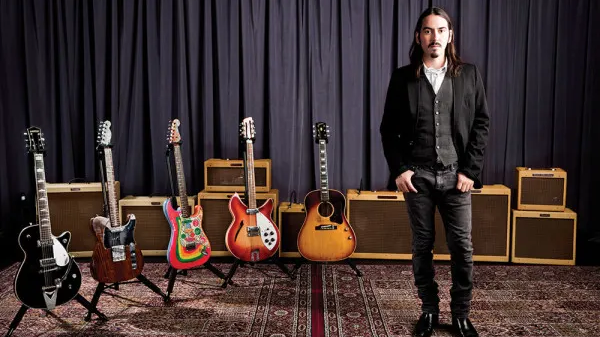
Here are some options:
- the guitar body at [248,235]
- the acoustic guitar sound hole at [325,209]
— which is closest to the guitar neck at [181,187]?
the guitar body at [248,235]

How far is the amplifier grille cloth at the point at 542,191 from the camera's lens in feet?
12.7

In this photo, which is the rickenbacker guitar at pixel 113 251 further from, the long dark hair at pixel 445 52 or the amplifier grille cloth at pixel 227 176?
the long dark hair at pixel 445 52

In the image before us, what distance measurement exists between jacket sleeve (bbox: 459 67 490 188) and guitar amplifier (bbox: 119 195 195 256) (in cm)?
214

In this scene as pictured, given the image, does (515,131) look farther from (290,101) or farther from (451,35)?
(451,35)

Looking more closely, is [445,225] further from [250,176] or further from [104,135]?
[104,135]

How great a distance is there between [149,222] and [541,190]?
9.03 feet

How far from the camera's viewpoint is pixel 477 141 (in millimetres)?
2428

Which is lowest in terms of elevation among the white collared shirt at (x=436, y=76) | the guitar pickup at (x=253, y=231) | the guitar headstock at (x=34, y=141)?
the guitar pickup at (x=253, y=231)

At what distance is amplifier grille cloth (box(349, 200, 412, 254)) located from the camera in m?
3.89

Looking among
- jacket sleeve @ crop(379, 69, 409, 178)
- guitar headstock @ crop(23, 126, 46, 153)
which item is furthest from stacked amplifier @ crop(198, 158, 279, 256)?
jacket sleeve @ crop(379, 69, 409, 178)

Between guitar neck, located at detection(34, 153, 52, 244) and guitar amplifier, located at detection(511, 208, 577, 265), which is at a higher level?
guitar neck, located at detection(34, 153, 52, 244)

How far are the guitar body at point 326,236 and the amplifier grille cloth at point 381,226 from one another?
0.33 m

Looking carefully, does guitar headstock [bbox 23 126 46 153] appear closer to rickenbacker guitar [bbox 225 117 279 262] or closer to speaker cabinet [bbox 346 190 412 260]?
rickenbacker guitar [bbox 225 117 279 262]

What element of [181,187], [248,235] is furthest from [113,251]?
[248,235]
